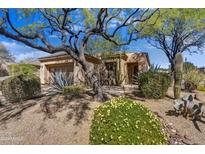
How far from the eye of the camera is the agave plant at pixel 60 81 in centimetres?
712

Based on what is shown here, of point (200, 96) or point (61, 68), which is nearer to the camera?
point (200, 96)

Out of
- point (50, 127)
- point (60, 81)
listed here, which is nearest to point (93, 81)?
point (60, 81)

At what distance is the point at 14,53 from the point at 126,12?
2.87 metres

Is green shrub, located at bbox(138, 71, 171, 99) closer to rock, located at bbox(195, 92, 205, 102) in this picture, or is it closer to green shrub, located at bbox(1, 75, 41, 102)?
rock, located at bbox(195, 92, 205, 102)

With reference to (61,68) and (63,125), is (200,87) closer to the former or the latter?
(63,125)

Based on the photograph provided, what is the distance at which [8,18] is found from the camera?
542 centimetres

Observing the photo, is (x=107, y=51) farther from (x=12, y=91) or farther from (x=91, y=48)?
(x=12, y=91)

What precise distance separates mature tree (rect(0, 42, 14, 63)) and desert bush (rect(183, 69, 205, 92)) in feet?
15.5

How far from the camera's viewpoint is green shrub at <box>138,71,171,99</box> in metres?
6.79

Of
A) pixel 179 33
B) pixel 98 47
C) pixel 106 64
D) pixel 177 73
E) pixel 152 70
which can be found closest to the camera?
pixel 177 73

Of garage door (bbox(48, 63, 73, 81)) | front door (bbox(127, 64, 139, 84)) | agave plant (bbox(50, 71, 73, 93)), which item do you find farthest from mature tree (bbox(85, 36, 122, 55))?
agave plant (bbox(50, 71, 73, 93))

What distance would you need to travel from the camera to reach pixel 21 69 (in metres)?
6.93

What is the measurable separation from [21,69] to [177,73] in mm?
4246
